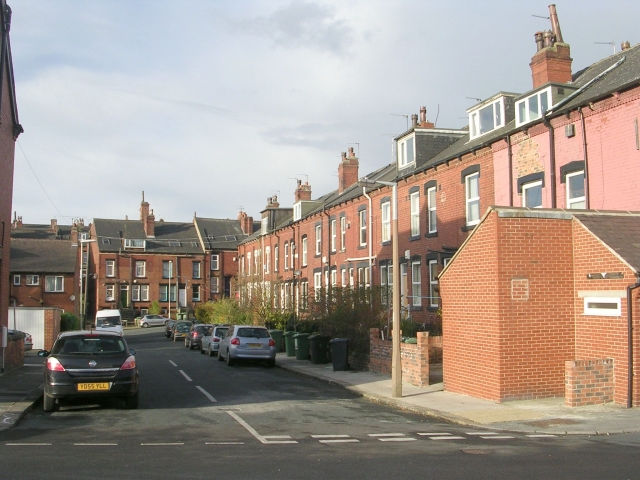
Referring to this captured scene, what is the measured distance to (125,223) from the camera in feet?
258

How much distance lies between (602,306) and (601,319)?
27 cm

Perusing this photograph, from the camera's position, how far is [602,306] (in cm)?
1427

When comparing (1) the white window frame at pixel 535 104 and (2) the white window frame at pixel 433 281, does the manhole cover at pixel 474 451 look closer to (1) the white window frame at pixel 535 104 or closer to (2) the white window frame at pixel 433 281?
(1) the white window frame at pixel 535 104

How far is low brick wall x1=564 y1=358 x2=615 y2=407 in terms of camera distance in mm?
13266

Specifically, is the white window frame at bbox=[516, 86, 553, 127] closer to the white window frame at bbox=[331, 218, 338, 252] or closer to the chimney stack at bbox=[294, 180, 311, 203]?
the white window frame at bbox=[331, 218, 338, 252]

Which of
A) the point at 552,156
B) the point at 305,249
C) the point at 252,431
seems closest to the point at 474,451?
the point at 252,431

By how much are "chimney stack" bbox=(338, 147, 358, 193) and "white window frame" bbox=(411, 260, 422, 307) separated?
14501 millimetres

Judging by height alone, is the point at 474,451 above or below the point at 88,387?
below

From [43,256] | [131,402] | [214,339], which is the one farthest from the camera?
[43,256]

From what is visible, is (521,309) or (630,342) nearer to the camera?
(630,342)

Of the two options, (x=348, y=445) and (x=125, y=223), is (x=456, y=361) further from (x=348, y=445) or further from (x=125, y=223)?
(x=125, y=223)

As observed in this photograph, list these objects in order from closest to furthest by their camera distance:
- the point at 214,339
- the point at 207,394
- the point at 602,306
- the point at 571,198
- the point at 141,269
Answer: the point at 602,306, the point at 207,394, the point at 571,198, the point at 214,339, the point at 141,269

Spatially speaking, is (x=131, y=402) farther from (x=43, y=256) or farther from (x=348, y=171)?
(x=43, y=256)

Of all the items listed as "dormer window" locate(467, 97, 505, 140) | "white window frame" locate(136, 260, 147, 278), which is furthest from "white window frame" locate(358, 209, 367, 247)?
"white window frame" locate(136, 260, 147, 278)
